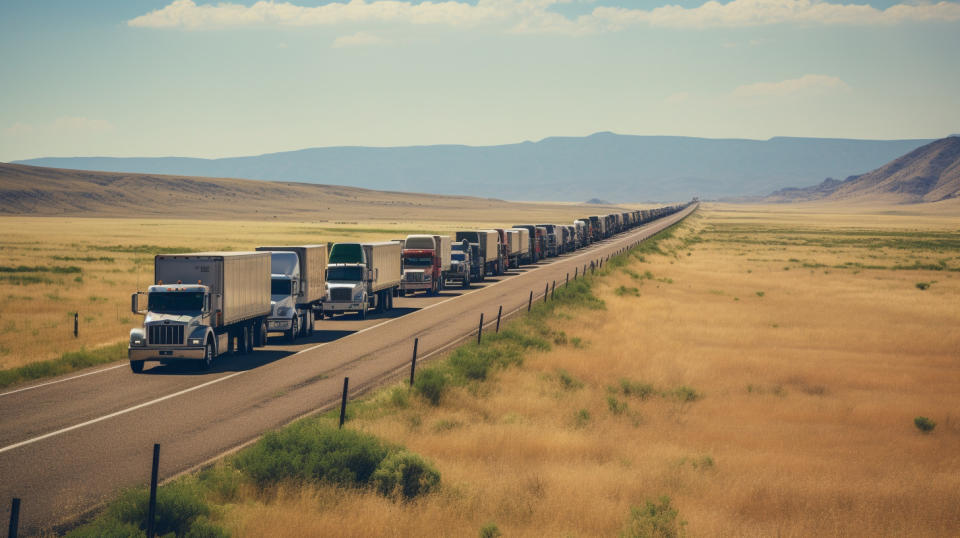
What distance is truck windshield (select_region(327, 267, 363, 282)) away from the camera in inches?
1337

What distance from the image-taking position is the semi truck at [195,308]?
72.3 ft

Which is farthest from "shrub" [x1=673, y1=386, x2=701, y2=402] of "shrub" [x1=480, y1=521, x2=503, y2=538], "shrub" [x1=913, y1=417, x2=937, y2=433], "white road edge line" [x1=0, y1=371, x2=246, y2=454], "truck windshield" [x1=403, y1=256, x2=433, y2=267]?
"truck windshield" [x1=403, y1=256, x2=433, y2=267]

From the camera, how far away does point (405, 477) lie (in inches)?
476

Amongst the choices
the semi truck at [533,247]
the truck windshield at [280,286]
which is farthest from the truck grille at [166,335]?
the semi truck at [533,247]

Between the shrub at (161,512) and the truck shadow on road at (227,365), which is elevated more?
the shrub at (161,512)

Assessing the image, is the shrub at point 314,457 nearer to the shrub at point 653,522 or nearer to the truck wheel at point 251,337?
the shrub at point 653,522

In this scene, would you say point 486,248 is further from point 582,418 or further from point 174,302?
point 582,418

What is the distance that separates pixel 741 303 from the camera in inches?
1555

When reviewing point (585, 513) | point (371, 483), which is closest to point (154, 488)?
point (371, 483)

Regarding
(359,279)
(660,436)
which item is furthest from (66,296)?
(660,436)

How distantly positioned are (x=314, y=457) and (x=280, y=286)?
1677 centimetres

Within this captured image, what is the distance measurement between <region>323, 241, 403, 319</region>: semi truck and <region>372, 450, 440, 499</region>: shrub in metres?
21.5

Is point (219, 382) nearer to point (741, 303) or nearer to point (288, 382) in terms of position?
point (288, 382)

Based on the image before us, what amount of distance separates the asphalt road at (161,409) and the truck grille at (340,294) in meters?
3.08
